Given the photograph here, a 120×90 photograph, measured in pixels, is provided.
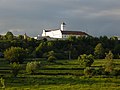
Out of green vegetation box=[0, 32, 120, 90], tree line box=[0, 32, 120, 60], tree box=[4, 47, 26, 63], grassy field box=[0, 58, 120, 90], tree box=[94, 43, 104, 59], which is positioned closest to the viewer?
grassy field box=[0, 58, 120, 90]

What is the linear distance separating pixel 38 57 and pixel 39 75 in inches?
1674

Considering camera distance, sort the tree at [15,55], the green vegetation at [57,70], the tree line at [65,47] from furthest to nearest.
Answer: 1. the tree line at [65,47]
2. the tree at [15,55]
3. the green vegetation at [57,70]

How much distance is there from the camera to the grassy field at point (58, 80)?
70.9 m

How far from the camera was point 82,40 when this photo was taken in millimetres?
161750

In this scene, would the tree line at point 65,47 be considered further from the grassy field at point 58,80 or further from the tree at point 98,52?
the grassy field at point 58,80

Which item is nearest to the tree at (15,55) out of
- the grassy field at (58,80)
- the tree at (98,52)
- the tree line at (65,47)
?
the grassy field at (58,80)

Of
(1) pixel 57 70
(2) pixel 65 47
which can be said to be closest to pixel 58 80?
(1) pixel 57 70

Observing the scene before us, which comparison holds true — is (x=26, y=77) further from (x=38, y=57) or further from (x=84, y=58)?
(x=38, y=57)

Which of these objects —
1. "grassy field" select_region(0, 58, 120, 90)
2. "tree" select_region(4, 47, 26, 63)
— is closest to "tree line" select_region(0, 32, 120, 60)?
"tree" select_region(4, 47, 26, 63)

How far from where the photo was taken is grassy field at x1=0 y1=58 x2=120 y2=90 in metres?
70.9

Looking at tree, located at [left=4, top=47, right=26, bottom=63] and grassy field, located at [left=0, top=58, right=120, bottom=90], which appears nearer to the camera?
grassy field, located at [left=0, top=58, right=120, bottom=90]

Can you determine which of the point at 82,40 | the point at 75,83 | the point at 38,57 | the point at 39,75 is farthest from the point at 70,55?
the point at 75,83

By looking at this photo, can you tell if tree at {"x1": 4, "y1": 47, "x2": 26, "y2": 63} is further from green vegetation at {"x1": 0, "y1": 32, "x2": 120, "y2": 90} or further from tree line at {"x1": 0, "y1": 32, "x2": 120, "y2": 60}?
tree line at {"x1": 0, "y1": 32, "x2": 120, "y2": 60}

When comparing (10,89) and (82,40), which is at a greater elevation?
(82,40)
